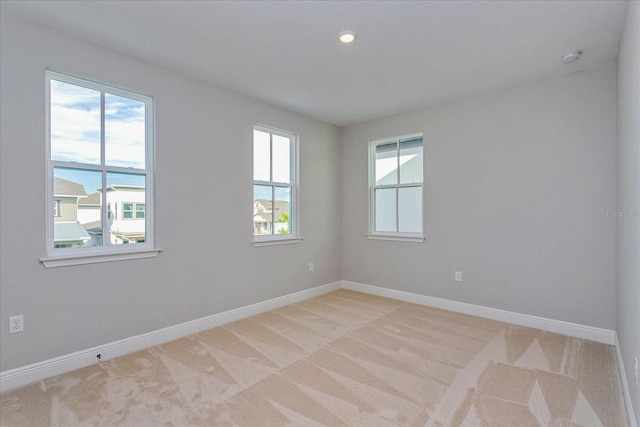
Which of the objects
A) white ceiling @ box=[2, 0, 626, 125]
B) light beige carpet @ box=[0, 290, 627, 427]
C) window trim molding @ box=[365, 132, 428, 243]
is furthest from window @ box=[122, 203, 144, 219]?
window trim molding @ box=[365, 132, 428, 243]

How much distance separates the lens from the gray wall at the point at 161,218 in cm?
230

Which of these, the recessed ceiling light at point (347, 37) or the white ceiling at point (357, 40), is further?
the recessed ceiling light at point (347, 37)

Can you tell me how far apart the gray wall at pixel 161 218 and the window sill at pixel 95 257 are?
0.05m

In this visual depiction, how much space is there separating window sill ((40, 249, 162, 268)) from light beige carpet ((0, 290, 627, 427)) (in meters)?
0.83

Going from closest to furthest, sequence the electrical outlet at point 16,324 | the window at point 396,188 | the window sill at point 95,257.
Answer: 1. the electrical outlet at point 16,324
2. the window sill at point 95,257
3. the window at point 396,188

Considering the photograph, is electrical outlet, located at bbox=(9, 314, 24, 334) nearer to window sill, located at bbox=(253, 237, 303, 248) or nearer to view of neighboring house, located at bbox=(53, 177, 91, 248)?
view of neighboring house, located at bbox=(53, 177, 91, 248)

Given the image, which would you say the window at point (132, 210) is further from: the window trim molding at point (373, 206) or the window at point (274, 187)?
the window trim molding at point (373, 206)

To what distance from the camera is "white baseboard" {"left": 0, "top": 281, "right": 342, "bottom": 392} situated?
7.54 ft

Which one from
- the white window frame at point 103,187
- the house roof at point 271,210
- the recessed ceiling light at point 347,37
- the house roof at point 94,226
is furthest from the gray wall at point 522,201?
the house roof at point 94,226

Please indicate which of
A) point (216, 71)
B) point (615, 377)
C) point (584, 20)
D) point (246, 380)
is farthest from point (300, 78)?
point (615, 377)

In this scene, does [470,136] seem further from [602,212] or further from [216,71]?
[216,71]

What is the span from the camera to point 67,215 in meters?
2.59

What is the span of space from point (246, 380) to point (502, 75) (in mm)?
3604

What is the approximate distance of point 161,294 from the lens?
3.09m
